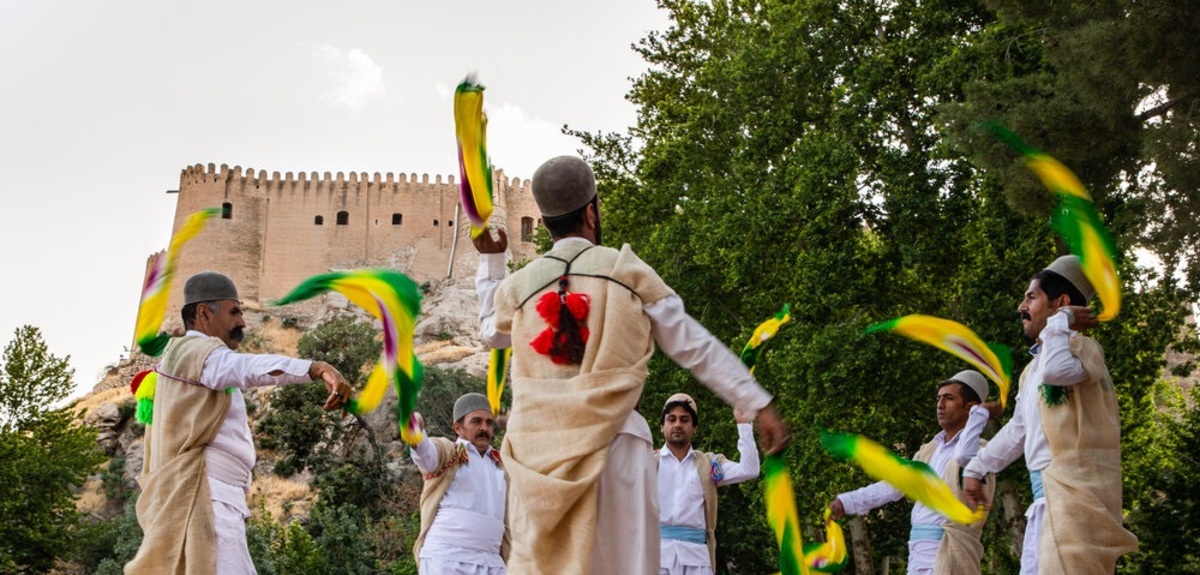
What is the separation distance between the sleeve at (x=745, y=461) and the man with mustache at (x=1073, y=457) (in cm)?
241

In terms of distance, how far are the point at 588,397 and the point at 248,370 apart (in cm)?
231

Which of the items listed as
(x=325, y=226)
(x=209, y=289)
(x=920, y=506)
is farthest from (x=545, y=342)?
(x=325, y=226)

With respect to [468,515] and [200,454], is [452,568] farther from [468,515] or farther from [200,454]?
[200,454]

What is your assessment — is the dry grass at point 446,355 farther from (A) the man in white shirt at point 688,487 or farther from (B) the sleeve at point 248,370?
(B) the sleeve at point 248,370

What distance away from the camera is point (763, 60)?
81.9 ft

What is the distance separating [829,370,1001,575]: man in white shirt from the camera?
346 inches

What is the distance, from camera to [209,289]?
7.23 m

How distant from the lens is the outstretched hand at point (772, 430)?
504 centimetres

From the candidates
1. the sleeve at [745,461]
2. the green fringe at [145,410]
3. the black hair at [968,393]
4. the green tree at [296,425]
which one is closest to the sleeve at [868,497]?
the sleeve at [745,461]

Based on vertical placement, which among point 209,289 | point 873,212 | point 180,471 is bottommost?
point 180,471

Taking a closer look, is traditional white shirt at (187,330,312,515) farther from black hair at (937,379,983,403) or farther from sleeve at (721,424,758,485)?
black hair at (937,379,983,403)

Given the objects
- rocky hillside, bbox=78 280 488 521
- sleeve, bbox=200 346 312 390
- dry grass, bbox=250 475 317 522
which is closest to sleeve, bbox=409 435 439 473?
sleeve, bbox=200 346 312 390

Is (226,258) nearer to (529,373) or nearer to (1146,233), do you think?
(1146,233)

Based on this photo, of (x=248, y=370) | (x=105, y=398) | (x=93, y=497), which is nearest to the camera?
(x=248, y=370)
